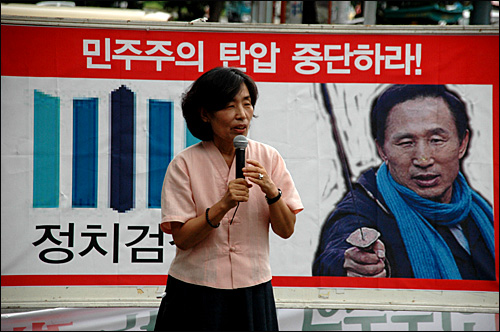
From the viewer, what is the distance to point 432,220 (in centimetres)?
364

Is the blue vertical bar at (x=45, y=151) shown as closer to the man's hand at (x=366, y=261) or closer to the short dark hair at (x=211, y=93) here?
the short dark hair at (x=211, y=93)

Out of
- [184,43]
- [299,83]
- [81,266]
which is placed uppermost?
[184,43]

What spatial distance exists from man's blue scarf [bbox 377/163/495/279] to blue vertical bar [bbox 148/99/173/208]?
4.61 ft

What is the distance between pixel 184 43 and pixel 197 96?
151 centimetres

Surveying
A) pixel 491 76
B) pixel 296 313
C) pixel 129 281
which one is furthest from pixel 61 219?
pixel 491 76

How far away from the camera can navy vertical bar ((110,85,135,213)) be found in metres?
3.65

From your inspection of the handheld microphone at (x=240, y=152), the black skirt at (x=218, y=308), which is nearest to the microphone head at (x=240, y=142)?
the handheld microphone at (x=240, y=152)

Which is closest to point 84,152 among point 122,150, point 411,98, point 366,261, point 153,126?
point 122,150

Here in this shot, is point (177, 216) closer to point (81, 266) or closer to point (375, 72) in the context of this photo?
point (81, 266)

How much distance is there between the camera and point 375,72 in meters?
3.66

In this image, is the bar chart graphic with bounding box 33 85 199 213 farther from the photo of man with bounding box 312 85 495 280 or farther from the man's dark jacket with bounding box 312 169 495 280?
the photo of man with bounding box 312 85 495 280

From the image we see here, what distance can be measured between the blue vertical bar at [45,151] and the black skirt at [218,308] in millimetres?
1724

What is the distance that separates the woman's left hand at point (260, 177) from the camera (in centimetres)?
207

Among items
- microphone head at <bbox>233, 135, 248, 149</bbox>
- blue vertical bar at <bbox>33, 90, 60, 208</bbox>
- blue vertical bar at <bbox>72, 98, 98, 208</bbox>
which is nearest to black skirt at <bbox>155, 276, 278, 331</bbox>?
microphone head at <bbox>233, 135, 248, 149</bbox>
